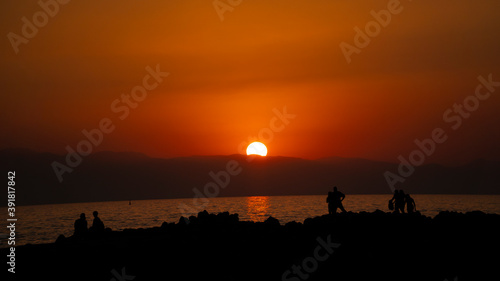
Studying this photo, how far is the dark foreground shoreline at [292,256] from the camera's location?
1738cm

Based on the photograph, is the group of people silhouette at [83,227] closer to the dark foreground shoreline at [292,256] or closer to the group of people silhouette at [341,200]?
the dark foreground shoreline at [292,256]

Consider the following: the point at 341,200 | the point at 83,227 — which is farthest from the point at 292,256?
the point at 83,227

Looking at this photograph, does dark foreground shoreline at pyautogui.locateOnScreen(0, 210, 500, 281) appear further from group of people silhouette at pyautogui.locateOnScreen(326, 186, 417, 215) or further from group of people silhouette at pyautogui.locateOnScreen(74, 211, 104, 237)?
group of people silhouette at pyautogui.locateOnScreen(326, 186, 417, 215)

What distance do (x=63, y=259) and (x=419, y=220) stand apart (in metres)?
18.8

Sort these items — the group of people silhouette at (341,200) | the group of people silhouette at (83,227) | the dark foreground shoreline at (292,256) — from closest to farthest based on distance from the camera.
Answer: the dark foreground shoreline at (292,256) → the group of people silhouette at (83,227) → the group of people silhouette at (341,200)

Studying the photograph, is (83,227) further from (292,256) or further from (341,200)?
(341,200)

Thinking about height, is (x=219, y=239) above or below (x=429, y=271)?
above

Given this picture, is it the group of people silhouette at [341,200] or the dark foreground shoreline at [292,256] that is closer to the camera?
the dark foreground shoreline at [292,256]

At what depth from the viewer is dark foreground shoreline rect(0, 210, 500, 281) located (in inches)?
684

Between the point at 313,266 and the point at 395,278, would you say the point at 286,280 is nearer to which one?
the point at 313,266

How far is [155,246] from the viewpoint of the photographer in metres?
21.9

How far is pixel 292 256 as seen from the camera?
19500 mm

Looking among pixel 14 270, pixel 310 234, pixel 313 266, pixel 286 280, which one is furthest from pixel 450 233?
pixel 14 270

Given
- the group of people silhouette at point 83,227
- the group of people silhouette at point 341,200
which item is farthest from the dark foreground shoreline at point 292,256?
the group of people silhouette at point 341,200
